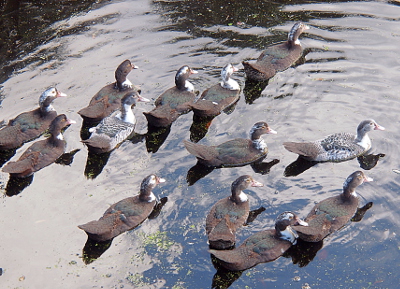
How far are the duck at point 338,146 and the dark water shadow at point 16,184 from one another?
5308 mm

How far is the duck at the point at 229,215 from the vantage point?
9.24m

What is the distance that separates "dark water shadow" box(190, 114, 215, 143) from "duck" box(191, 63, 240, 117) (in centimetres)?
12

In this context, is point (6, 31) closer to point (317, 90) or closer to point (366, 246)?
point (317, 90)

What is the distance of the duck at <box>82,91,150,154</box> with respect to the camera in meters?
11.9

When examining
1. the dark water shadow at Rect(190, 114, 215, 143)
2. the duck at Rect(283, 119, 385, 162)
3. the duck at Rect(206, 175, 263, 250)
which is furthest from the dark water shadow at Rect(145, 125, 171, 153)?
the duck at Rect(283, 119, 385, 162)

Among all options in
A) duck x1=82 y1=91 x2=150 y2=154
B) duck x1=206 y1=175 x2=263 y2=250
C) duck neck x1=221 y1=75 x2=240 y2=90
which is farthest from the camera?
duck neck x1=221 y1=75 x2=240 y2=90

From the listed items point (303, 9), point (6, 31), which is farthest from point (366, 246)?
point (6, 31)

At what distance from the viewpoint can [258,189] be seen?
1068cm

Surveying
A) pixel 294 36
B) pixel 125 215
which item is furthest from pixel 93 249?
pixel 294 36

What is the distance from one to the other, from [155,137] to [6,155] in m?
3.28

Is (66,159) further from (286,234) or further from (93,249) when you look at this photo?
(286,234)

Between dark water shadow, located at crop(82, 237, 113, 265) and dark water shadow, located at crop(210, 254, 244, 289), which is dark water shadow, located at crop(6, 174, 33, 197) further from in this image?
dark water shadow, located at crop(210, 254, 244, 289)

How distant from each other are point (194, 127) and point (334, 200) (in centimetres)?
390

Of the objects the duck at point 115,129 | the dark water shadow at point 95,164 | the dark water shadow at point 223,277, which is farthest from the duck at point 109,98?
the dark water shadow at point 223,277
